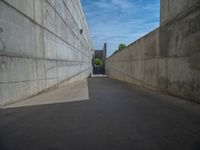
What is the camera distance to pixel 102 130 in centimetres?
260

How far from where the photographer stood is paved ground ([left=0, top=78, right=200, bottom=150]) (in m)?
2.11

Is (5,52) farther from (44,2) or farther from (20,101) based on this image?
(44,2)

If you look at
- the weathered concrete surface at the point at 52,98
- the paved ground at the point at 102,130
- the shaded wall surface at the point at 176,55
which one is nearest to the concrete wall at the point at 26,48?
the weathered concrete surface at the point at 52,98

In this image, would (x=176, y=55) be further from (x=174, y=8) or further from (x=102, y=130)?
(x=102, y=130)

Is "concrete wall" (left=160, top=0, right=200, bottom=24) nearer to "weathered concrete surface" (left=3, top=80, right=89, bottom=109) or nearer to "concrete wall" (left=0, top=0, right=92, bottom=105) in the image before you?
"weathered concrete surface" (left=3, top=80, right=89, bottom=109)

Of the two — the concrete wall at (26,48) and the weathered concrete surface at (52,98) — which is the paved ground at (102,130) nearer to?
the weathered concrete surface at (52,98)

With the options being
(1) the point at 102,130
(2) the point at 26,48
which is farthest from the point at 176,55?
(2) the point at 26,48

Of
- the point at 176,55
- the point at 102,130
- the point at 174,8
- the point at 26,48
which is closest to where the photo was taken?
the point at 102,130

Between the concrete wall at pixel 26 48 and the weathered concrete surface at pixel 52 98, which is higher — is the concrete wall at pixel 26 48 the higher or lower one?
the higher one

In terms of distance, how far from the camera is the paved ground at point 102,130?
Answer: 2.11 metres

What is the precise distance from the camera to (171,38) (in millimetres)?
5762

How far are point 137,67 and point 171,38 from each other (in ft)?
13.9

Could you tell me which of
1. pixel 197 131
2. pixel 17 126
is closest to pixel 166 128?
pixel 197 131

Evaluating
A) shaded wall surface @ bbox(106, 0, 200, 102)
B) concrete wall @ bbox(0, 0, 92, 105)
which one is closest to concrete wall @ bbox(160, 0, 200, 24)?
shaded wall surface @ bbox(106, 0, 200, 102)
